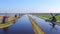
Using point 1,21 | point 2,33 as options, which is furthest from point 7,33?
point 1,21

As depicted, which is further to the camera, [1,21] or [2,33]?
[1,21]

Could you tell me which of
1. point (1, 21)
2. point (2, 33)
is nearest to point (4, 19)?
point (1, 21)

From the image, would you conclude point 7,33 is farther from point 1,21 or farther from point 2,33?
point 1,21

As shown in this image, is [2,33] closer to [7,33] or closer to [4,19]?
[7,33]

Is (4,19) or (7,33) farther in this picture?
(4,19)

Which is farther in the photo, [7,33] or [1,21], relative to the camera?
[1,21]

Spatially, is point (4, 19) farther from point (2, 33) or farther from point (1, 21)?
point (2, 33)
